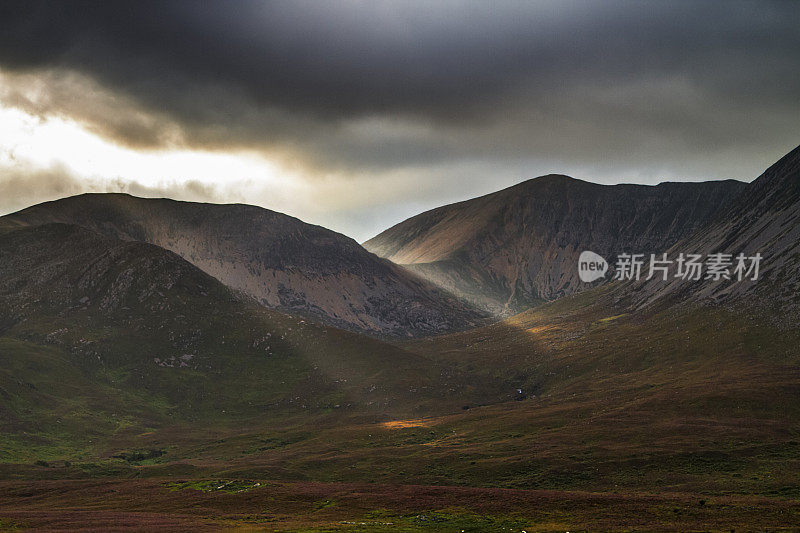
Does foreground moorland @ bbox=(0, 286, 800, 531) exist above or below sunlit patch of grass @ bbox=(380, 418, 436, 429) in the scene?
above

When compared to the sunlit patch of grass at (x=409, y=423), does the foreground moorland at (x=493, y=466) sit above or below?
above

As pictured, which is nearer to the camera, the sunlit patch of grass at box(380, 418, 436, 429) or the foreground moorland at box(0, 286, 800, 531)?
the foreground moorland at box(0, 286, 800, 531)

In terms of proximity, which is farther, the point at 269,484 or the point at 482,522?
the point at 269,484

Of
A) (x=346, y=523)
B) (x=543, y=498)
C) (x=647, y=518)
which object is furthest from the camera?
(x=543, y=498)

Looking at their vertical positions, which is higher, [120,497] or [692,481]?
[120,497]

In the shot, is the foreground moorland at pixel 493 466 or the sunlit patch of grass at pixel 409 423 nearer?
the foreground moorland at pixel 493 466

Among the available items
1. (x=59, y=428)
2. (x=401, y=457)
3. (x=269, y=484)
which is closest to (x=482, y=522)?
(x=269, y=484)

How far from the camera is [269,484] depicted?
109m

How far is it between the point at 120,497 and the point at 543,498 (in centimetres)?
7207

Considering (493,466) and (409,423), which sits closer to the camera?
(493,466)

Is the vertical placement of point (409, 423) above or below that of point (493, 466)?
below

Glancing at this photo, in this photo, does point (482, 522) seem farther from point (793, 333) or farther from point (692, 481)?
point (793, 333)

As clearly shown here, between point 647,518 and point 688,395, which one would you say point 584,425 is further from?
point 647,518

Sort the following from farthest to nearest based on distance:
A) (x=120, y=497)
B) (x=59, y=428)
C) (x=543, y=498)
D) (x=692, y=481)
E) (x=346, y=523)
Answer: (x=59, y=428)
(x=120, y=497)
(x=692, y=481)
(x=543, y=498)
(x=346, y=523)
